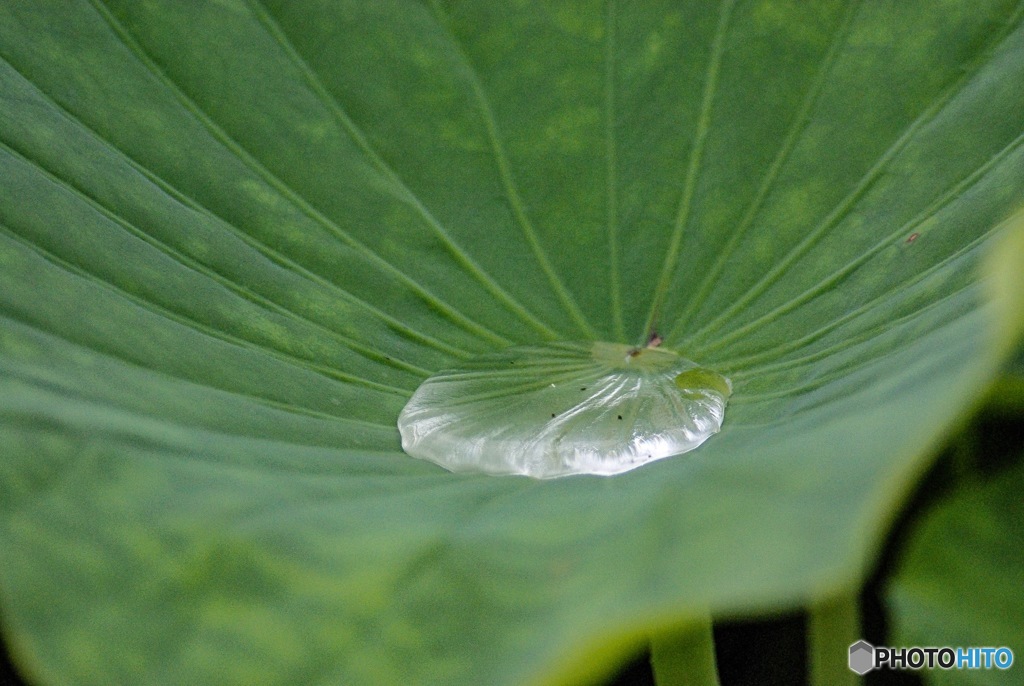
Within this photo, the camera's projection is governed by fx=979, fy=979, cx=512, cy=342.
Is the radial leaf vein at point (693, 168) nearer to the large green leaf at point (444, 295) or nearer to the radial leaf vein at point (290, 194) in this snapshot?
the large green leaf at point (444, 295)

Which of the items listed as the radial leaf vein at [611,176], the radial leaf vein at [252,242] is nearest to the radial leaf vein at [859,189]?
the radial leaf vein at [611,176]

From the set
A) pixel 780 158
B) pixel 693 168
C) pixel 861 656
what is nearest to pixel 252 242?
pixel 693 168

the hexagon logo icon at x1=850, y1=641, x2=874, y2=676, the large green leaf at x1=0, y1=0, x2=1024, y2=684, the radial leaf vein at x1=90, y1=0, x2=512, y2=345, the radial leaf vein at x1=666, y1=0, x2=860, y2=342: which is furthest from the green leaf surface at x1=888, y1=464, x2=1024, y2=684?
the radial leaf vein at x1=90, y1=0, x2=512, y2=345

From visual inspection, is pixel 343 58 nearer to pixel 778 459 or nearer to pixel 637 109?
pixel 637 109

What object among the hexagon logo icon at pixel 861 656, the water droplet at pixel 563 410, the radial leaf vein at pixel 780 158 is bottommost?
the hexagon logo icon at pixel 861 656

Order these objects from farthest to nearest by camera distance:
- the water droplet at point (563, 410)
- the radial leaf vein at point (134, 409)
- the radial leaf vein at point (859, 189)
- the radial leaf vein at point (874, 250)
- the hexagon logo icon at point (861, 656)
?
the radial leaf vein at point (859, 189) < the radial leaf vein at point (874, 250) < the water droplet at point (563, 410) < the hexagon logo icon at point (861, 656) < the radial leaf vein at point (134, 409)

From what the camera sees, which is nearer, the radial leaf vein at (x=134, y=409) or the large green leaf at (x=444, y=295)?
the large green leaf at (x=444, y=295)
